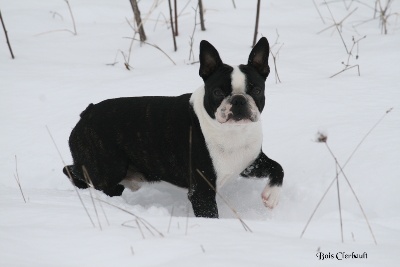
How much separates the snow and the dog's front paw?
5.8 inches

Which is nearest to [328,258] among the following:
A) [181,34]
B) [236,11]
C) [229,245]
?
[229,245]

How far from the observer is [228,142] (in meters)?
3.50

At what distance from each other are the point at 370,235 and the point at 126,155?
1.97m

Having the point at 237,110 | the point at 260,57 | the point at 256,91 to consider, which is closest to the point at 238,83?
the point at 256,91

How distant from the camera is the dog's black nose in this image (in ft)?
10.6

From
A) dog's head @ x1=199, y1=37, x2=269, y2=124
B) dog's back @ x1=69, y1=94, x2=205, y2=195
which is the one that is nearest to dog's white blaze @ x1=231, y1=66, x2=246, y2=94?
dog's head @ x1=199, y1=37, x2=269, y2=124

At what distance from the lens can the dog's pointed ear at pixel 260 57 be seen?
3584 mm

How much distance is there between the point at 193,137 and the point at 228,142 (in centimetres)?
25

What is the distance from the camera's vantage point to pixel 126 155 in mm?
3910

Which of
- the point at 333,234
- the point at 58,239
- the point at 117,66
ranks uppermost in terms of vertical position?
the point at 58,239

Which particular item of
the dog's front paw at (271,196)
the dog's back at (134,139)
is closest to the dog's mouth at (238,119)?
the dog's back at (134,139)

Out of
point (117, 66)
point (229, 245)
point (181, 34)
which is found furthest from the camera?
point (181, 34)

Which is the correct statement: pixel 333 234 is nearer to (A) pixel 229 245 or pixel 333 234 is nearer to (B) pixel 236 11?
(A) pixel 229 245

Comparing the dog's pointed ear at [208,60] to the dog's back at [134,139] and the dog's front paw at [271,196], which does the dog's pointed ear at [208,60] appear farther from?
the dog's front paw at [271,196]
